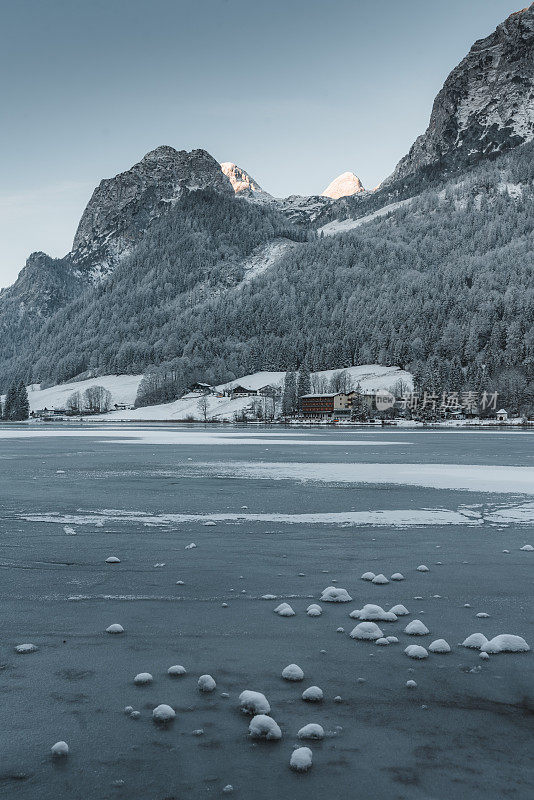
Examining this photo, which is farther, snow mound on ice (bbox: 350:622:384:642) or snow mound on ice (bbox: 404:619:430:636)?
snow mound on ice (bbox: 404:619:430:636)

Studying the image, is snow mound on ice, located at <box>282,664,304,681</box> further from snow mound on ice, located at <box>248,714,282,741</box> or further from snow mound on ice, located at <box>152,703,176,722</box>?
snow mound on ice, located at <box>152,703,176,722</box>

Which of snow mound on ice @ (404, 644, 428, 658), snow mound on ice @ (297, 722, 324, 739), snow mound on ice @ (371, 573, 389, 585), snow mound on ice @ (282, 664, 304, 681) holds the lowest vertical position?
snow mound on ice @ (371, 573, 389, 585)

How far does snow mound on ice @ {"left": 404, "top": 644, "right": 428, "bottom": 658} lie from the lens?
8.27 m

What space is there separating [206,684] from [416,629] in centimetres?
370

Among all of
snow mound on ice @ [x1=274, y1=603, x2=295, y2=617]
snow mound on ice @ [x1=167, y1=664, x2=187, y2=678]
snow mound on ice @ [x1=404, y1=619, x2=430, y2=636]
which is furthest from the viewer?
snow mound on ice @ [x1=274, y1=603, x2=295, y2=617]

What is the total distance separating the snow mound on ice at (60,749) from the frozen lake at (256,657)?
9 centimetres

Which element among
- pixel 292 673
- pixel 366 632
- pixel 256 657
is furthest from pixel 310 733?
pixel 366 632

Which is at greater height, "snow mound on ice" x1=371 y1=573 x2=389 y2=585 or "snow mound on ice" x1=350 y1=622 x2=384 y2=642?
"snow mound on ice" x1=350 y1=622 x2=384 y2=642

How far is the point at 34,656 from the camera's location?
327 inches

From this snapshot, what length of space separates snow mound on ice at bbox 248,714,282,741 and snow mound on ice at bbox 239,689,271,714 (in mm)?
418

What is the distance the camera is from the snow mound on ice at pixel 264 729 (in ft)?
20.0

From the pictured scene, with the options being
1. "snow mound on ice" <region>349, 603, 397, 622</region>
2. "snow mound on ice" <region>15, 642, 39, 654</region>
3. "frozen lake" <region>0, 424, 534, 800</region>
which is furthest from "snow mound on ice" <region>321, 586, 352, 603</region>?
"snow mound on ice" <region>15, 642, 39, 654</region>

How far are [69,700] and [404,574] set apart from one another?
8039 millimetres

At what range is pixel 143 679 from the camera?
742 cm
